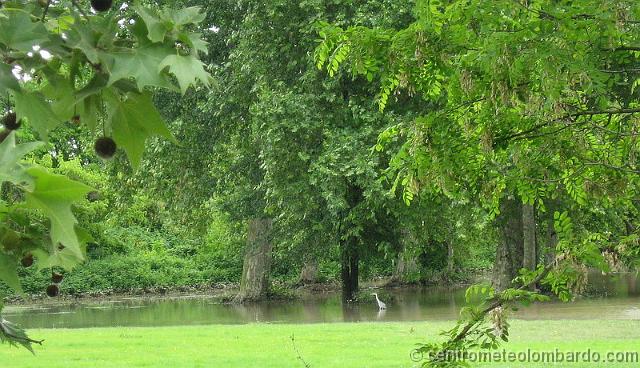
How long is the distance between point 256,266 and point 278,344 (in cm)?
1499

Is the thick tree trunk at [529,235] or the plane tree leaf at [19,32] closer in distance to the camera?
the plane tree leaf at [19,32]

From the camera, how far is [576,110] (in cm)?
426

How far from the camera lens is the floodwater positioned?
805 inches

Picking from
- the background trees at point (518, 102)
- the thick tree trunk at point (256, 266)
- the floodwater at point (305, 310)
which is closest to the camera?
the background trees at point (518, 102)

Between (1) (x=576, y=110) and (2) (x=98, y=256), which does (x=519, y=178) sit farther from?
(2) (x=98, y=256)

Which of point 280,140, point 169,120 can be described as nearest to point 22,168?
point 280,140

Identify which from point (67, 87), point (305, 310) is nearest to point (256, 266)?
point (305, 310)

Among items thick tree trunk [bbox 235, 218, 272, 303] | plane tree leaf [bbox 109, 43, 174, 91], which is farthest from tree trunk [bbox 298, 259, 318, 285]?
plane tree leaf [bbox 109, 43, 174, 91]

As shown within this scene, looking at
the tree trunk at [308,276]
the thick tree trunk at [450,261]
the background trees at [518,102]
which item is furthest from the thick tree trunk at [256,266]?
the background trees at [518,102]

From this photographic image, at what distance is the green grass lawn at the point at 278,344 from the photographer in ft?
36.6

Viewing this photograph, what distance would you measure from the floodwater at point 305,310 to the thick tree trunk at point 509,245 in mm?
1174

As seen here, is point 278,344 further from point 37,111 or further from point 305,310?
point 37,111

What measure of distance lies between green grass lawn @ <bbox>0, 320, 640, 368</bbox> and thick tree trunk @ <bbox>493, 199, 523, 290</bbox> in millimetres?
6116

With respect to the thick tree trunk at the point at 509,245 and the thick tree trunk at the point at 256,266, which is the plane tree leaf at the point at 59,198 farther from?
the thick tree trunk at the point at 256,266
